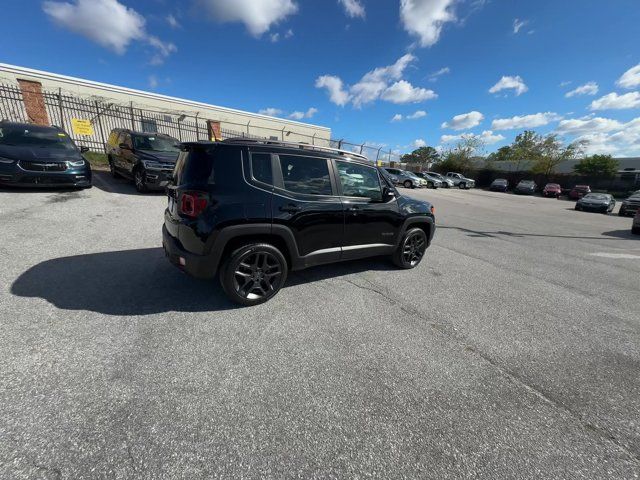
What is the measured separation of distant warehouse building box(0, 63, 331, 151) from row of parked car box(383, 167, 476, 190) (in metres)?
11.5

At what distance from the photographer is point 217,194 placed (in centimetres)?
298

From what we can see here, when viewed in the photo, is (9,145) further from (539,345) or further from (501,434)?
(539,345)

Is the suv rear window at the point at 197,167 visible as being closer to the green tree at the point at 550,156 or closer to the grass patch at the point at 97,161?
the grass patch at the point at 97,161

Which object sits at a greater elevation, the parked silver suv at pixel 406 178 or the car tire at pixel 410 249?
the parked silver suv at pixel 406 178

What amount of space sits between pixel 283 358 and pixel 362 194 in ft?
8.11

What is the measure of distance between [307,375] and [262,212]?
67.9 inches

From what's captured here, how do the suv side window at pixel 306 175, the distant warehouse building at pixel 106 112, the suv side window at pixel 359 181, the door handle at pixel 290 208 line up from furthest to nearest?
1. the distant warehouse building at pixel 106 112
2. the suv side window at pixel 359 181
3. the suv side window at pixel 306 175
4. the door handle at pixel 290 208

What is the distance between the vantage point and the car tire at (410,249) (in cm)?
471

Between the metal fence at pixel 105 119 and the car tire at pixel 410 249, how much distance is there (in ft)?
48.5

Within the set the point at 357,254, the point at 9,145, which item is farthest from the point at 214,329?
the point at 9,145

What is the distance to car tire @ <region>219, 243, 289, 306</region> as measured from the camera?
312cm

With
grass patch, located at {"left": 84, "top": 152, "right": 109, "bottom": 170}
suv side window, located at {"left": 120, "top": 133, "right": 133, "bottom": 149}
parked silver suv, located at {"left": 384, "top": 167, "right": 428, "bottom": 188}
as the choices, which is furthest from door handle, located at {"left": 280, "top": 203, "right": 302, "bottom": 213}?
parked silver suv, located at {"left": 384, "top": 167, "right": 428, "bottom": 188}

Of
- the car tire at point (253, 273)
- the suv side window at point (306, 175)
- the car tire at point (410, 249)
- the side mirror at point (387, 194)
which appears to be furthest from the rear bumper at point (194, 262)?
the car tire at point (410, 249)

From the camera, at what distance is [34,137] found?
7.54 meters
